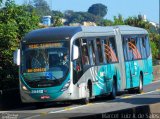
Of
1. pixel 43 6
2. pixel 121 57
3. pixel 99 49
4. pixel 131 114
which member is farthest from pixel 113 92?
pixel 43 6

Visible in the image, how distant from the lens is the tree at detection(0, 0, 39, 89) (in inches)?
1267

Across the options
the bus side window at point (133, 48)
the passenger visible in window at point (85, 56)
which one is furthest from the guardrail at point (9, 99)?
the bus side window at point (133, 48)

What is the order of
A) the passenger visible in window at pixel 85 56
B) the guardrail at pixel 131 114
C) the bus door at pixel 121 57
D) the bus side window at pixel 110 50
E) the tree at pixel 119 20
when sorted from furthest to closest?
1. the tree at pixel 119 20
2. the bus door at pixel 121 57
3. the bus side window at pixel 110 50
4. the passenger visible in window at pixel 85 56
5. the guardrail at pixel 131 114

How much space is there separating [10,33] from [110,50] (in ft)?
18.0

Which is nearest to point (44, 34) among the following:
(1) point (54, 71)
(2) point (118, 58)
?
(1) point (54, 71)

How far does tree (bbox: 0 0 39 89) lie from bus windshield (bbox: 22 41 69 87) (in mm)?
6559

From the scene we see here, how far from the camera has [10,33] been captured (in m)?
32.1

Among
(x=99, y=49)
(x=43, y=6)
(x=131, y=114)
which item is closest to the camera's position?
(x=131, y=114)

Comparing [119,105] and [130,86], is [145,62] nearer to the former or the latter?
[130,86]

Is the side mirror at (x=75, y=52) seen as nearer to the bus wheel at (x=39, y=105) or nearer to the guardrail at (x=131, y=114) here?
the bus wheel at (x=39, y=105)

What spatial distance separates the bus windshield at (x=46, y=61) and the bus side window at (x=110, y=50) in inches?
154

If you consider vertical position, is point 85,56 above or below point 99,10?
below

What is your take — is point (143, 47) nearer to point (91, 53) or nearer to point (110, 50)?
point (110, 50)

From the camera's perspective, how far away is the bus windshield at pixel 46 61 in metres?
25.1
